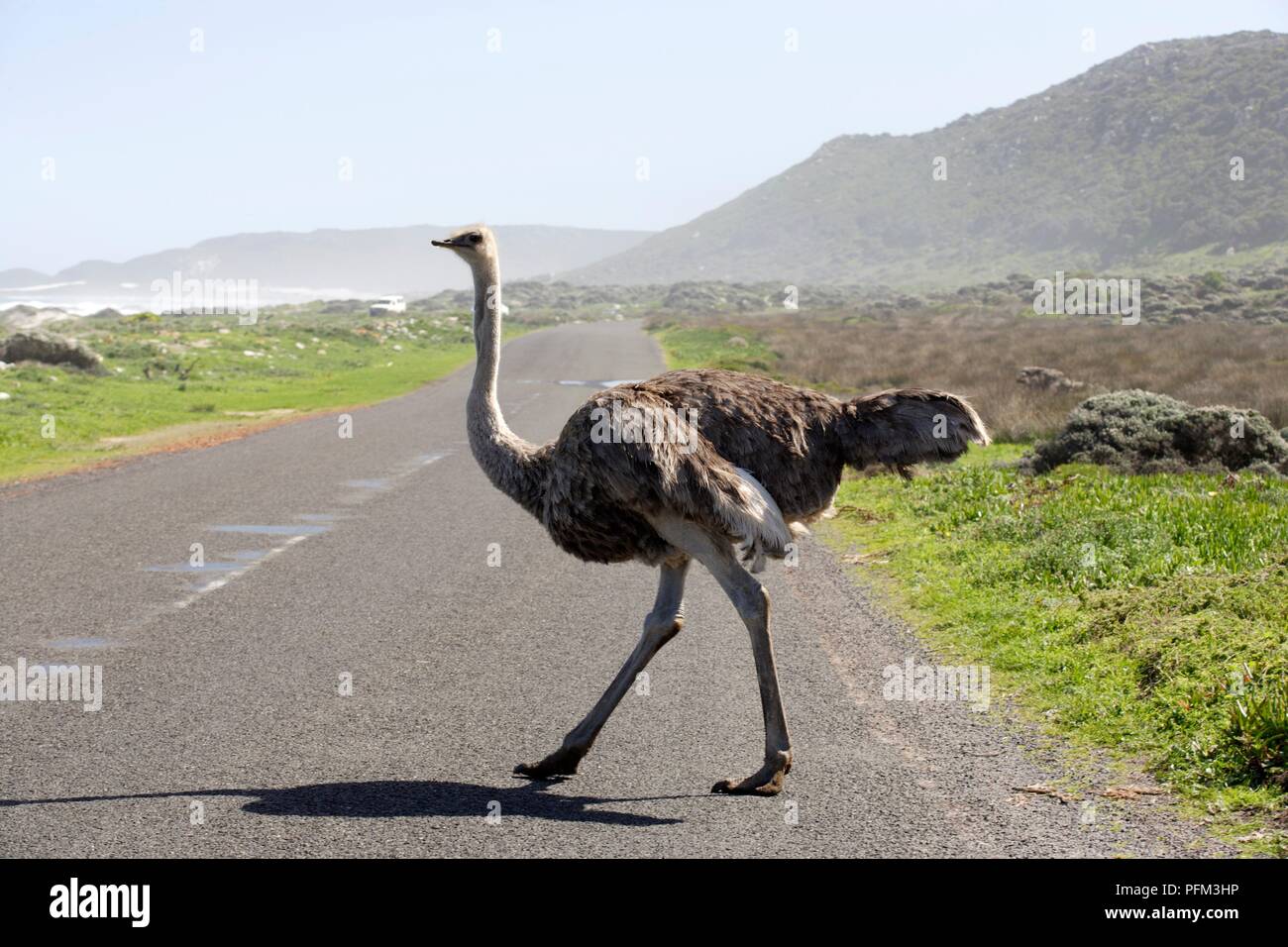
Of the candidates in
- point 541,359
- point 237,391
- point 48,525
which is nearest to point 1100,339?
point 541,359

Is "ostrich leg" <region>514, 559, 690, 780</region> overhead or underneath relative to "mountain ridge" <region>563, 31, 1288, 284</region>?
underneath

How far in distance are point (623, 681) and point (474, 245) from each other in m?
2.47

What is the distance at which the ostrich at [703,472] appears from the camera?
602 cm

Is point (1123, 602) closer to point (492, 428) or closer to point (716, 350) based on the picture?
point (492, 428)

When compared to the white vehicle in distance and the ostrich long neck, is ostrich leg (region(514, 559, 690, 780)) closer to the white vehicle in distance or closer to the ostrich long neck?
the ostrich long neck

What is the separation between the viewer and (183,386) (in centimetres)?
3259

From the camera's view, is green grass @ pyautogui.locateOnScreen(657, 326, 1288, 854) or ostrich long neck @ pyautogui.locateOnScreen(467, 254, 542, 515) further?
ostrich long neck @ pyautogui.locateOnScreen(467, 254, 542, 515)

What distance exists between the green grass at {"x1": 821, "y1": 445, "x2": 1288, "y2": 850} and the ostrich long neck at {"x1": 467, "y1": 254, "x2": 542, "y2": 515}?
115 inches

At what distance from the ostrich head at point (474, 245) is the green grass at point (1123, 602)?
369 cm

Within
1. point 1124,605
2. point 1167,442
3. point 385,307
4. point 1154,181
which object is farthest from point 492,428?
point 1154,181

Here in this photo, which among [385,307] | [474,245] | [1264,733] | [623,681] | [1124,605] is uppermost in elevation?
[385,307]

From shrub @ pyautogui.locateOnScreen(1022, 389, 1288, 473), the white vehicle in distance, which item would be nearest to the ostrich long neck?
shrub @ pyautogui.locateOnScreen(1022, 389, 1288, 473)

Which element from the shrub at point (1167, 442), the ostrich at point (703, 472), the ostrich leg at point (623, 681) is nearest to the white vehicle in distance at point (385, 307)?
the shrub at point (1167, 442)

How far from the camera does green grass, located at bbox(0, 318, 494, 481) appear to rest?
22.6 metres
